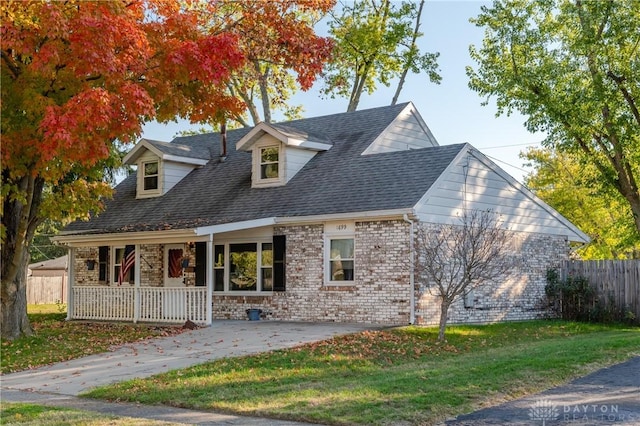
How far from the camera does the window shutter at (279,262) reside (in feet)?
71.7

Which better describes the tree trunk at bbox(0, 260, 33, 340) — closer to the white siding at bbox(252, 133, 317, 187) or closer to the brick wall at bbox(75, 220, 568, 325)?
the brick wall at bbox(75, 220, 568, 325)

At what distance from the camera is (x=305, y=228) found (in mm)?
21547

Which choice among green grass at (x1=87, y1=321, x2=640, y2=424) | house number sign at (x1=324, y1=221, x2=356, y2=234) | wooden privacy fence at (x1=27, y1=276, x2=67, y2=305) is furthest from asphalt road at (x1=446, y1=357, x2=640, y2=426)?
wooden privacy fence at (x1=27, y1=276, x2=67, y2=305)

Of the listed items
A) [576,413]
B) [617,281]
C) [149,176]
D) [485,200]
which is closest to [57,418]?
[576,413]

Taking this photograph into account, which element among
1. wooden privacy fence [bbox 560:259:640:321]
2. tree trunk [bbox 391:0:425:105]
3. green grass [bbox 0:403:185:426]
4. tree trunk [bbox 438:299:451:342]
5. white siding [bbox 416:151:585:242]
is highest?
tree trunk [bbox 391:0:425:105]

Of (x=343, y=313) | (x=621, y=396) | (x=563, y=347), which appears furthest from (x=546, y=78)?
(x=621, y=396)

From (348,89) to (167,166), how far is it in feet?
47.6

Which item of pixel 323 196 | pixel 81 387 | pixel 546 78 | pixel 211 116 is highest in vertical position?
pixel 546 78

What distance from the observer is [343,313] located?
67.4 ft

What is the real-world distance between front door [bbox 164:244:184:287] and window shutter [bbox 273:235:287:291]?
13.9 ft

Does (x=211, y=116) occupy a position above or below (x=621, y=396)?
above

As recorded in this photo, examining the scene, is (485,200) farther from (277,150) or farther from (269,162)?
(269,162)

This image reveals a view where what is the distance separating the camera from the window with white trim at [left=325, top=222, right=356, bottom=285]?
2064 centimetres

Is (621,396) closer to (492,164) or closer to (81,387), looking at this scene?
(81,387)
